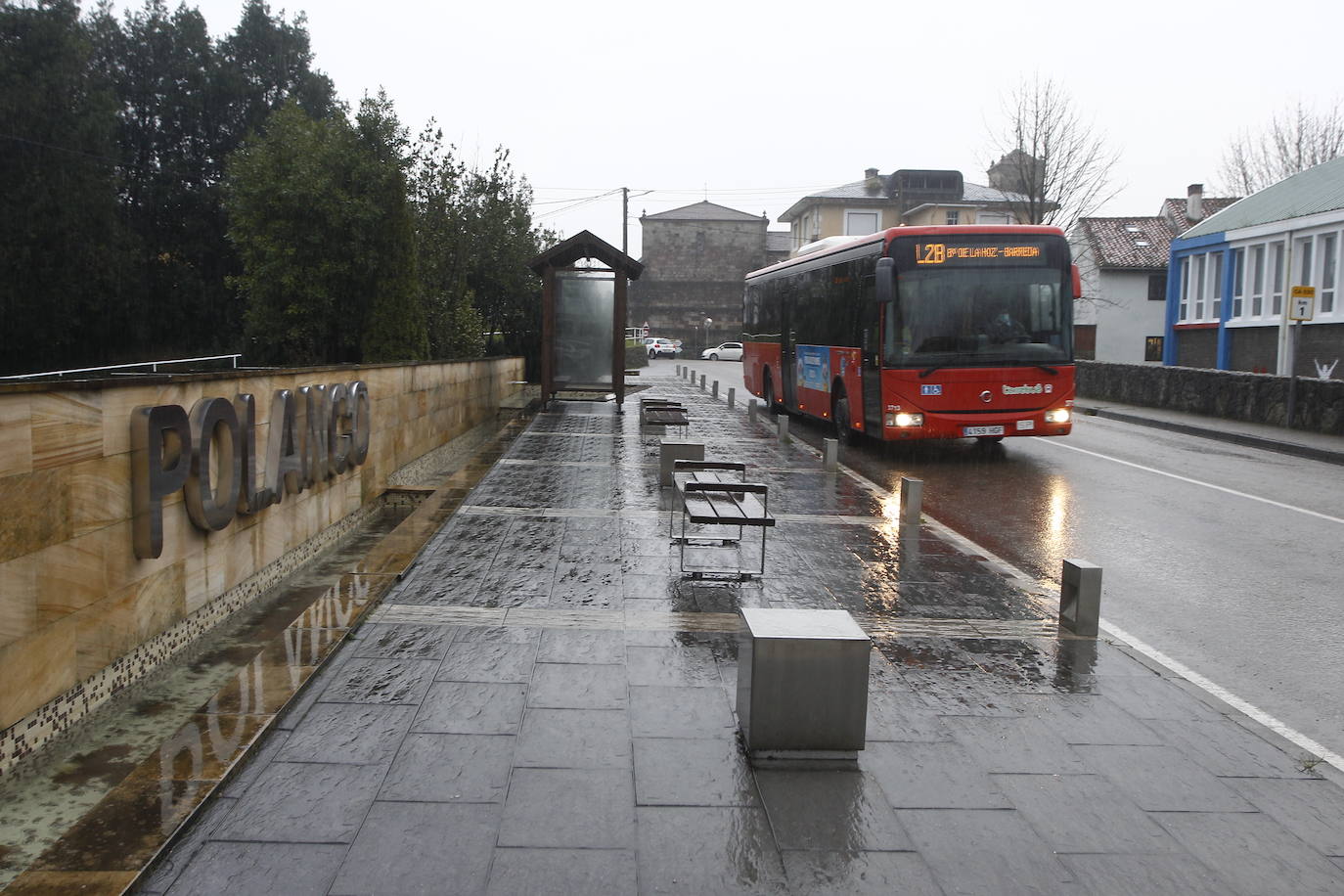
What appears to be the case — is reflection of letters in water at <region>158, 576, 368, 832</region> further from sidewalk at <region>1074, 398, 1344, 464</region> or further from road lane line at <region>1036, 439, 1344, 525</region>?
sidewalk at <region>1074, 398, 1344, 464</region>

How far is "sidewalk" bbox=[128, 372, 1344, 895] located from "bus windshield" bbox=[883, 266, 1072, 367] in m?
7.53

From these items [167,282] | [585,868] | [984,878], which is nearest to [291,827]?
[585,868]

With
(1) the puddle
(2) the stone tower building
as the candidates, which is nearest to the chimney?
(2) the stone tower building

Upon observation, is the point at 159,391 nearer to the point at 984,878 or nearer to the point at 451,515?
the point at 451,515

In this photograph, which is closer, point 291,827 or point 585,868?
point 585,868

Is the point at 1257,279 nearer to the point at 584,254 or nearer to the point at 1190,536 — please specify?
the point at 584,254

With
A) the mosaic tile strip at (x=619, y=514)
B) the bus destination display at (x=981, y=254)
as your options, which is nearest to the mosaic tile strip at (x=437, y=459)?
the mosaic tile strip at (x=619, y=514)

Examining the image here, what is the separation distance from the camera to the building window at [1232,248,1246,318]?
33.2 meters

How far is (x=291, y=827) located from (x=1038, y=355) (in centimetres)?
1281

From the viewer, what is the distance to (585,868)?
3.57 m

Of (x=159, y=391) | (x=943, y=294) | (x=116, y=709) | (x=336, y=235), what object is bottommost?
(x=116, y=709)

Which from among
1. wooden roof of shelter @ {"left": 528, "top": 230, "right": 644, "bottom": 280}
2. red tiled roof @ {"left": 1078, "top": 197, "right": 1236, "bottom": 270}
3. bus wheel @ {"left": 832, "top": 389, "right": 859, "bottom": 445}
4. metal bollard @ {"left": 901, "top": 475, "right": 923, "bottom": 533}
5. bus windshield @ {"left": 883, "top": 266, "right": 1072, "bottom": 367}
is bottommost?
metal bollard @ {"left": 901, "top": 475, "right": 923, "bottom": 533}

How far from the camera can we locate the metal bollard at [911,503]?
984 centimetres

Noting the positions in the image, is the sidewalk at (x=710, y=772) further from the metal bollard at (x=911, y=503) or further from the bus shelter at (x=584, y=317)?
the bus shelter at (x=584, y=317)
